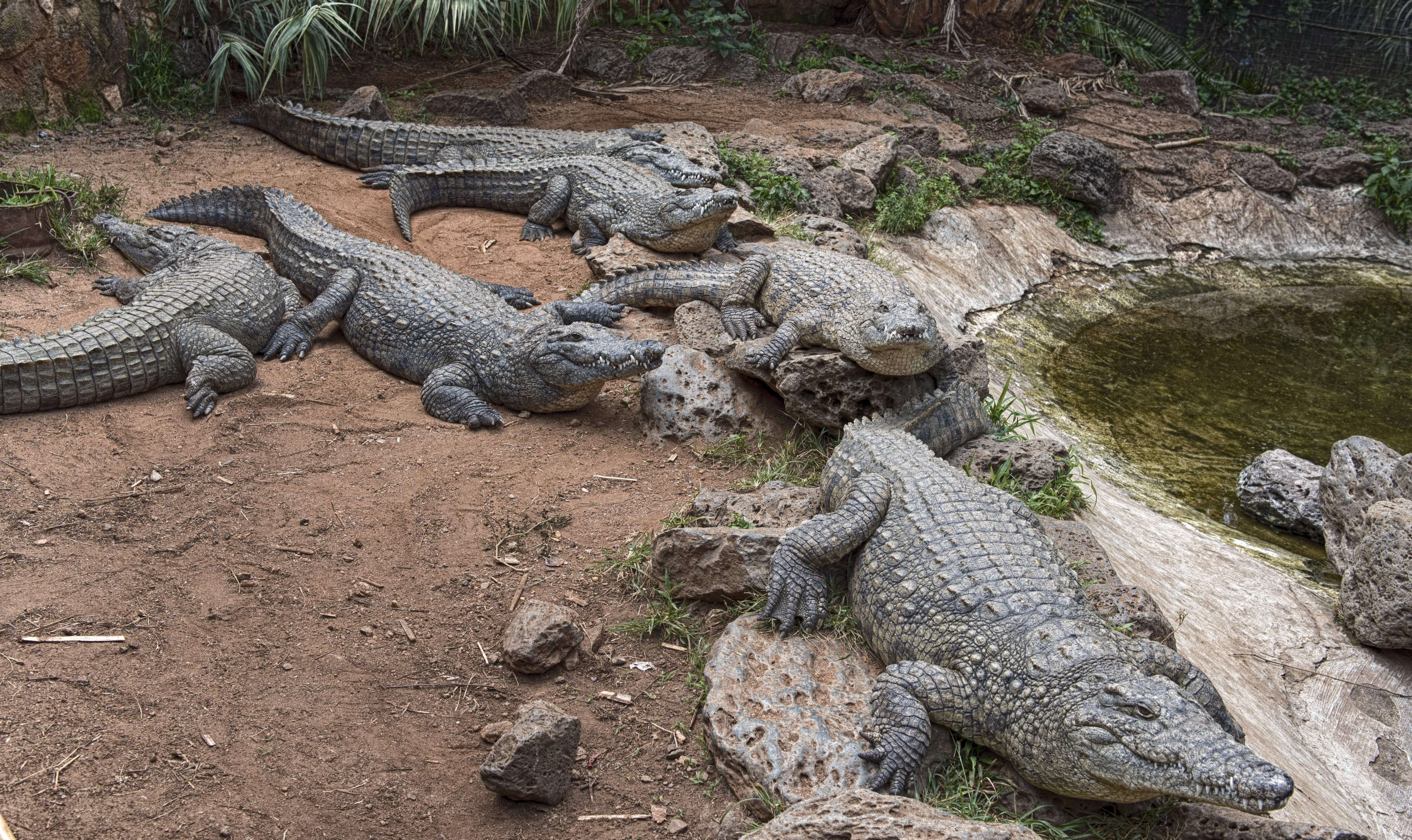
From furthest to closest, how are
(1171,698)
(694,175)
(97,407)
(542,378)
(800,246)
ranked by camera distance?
(694,175) < (800,246) < (542,378) < (97,407) < (1171,698)

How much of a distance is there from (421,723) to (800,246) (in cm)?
419

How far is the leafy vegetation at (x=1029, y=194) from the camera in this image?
9.80 meters

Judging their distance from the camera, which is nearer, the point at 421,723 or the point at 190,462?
the point at 421,723

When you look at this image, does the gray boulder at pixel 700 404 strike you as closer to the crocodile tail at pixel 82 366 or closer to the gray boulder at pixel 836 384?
the gray boulder at pixel 836 384

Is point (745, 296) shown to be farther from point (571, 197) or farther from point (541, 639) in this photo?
point (541, 639)

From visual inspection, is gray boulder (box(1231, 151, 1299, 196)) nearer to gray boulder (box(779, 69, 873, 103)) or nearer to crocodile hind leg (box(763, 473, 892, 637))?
gray boulder (box(779, 69, 873, 103))

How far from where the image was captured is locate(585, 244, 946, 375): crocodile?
15.9ft

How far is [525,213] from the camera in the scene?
8078 mm

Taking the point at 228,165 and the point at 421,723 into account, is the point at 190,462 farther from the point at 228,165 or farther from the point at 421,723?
the point at 228,165

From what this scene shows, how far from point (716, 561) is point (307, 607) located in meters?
1.59

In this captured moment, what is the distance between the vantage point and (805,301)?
580 centimetres

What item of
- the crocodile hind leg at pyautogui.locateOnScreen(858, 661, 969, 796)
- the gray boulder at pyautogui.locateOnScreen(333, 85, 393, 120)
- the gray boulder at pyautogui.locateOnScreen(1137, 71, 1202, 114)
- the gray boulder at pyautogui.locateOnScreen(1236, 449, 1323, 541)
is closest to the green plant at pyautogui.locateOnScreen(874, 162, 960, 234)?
the gray boulder at pyautogui.locateOnScreen(1236, 449, 1323, 541)

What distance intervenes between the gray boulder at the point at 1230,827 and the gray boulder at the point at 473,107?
808 centimetres

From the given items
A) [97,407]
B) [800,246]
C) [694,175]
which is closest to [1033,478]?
[800,246]
